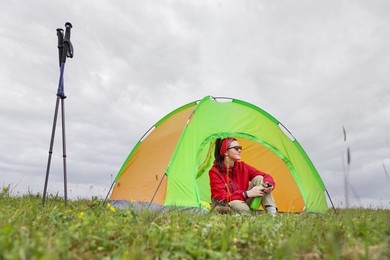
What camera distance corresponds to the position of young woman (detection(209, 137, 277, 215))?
6.91 meters

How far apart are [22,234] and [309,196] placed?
20.2ft

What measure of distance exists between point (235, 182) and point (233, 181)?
54mm

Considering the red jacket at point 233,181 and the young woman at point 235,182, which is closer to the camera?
the young woman at point 235,182

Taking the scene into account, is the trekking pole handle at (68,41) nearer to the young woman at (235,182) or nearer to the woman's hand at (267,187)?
the young woman at (235,182)

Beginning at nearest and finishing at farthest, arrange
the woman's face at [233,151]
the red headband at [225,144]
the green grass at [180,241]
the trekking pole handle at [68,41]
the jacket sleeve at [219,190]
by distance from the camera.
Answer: the green grass at [180,241] → the trekking pole handle at [68,41] → the jacket sleeve at [219,190] → the woman's face at [233,151] → the red headband at [225,144]

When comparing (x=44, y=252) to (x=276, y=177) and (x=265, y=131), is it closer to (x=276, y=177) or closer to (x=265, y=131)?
(x=265, y=131)

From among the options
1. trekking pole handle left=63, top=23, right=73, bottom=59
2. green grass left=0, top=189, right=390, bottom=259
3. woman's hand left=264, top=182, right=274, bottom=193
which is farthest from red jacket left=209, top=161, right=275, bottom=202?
trekking pole handle left=63, top=23, right=73, bottom=59

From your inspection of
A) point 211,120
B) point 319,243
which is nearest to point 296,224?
point 319,243

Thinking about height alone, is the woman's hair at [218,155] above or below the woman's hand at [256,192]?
above

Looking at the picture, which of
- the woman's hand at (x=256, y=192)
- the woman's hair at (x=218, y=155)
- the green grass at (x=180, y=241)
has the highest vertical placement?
the woman's hair at (x=218, y=155)

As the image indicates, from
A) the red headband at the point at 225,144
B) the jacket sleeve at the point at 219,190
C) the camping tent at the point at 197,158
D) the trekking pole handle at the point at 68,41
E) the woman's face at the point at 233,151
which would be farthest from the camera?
the red headband at the point at 225,144

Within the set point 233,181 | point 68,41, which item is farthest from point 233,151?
point 68,41

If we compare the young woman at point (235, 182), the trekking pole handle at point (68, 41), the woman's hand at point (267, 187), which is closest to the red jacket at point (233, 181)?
the young woman at point (235, 182)

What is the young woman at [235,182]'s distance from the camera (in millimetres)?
6914
